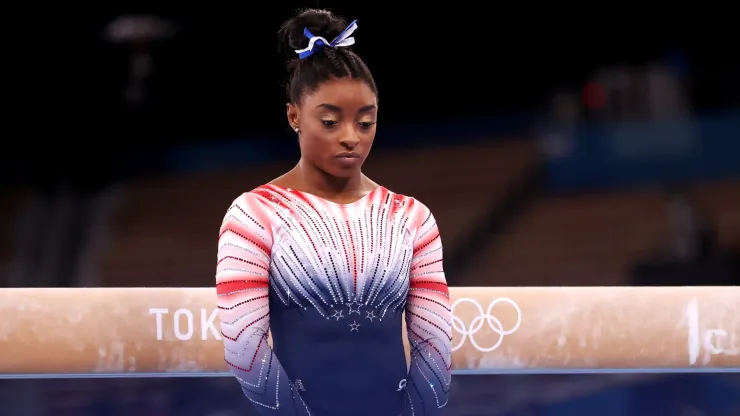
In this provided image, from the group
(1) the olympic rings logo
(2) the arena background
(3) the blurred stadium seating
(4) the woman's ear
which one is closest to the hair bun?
(4) the woman's ear

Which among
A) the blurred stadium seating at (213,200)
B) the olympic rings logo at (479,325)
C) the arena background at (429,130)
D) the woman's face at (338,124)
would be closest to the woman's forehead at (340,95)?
the woman's face at (338,124)

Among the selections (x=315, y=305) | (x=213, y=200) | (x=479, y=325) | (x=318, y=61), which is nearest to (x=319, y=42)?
(x=318, y=61)

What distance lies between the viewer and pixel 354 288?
1526 millimetres

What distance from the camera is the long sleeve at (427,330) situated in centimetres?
157

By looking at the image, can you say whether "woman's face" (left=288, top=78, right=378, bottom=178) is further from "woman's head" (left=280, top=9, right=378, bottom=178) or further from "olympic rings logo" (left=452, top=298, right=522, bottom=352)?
"olympic rings logo" (left=452, top=298, right=522, bottom=352)

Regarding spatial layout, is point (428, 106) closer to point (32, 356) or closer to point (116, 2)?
point (116, 2)

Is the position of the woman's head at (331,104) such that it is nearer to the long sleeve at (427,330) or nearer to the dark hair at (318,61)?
the dark hair at (318,61)

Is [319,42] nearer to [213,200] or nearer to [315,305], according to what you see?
[315,305]

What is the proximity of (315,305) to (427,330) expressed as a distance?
0.71 feet

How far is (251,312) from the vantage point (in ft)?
4.82

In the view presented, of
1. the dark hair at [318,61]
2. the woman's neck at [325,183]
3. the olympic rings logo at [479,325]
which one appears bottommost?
the olympic rings logo at [479,325]

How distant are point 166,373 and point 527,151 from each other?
9.19 feet

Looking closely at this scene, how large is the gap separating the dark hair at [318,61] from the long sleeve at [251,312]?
0.23 m

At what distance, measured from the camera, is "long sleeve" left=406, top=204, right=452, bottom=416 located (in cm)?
157
